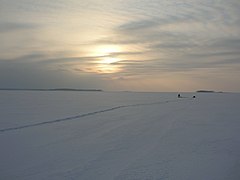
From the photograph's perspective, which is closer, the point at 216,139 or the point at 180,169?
the point at 180,169

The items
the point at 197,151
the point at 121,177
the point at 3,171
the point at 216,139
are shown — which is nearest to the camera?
the point at 121,177

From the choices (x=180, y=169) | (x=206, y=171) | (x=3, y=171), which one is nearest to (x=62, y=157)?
(x=3, y=171)

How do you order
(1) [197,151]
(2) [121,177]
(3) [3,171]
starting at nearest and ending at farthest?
(2) [121,177]
(3) [3,171]
(1) [197,151]

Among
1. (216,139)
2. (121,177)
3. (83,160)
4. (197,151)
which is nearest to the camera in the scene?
(121,177)

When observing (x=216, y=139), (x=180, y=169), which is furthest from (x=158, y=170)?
(x=216, y=139)

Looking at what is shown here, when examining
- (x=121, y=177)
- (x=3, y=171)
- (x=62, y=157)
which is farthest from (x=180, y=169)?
(x=3, y=171)

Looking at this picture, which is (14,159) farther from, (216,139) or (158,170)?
(216,139)

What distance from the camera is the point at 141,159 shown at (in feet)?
25.9

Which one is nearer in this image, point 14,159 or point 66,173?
point 66,173

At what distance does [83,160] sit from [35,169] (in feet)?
4.37

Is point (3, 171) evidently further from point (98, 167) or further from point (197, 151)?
point (197, 151)

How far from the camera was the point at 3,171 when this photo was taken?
682cm

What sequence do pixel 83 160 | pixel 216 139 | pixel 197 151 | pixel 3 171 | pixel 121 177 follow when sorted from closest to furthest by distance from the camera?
pixel 121 177
pixel 3 171
pixel 83 160
pixel 197 151
pixel 216 139

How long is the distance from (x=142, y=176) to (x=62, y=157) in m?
2.68
